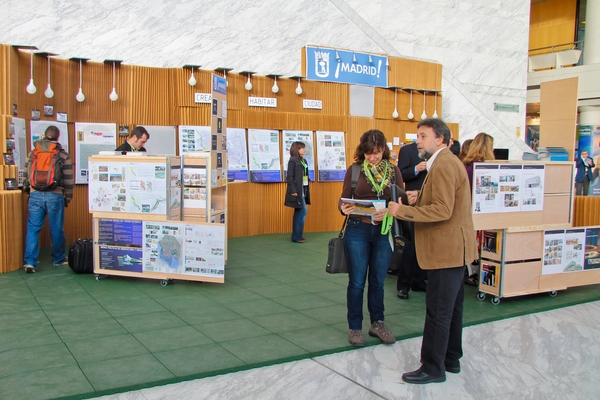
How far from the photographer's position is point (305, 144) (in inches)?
391

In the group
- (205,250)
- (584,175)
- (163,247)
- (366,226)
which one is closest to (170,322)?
(205,250)

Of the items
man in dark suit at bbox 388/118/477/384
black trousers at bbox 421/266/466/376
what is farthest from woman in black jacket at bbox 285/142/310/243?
black trousers at bbox 421/266/466/376

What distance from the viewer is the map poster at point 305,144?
32.3 feet

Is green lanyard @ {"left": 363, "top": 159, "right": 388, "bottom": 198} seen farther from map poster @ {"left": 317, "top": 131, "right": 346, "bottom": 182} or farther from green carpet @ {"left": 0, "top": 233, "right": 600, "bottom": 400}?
map poster @ {"left": 317, "top": 131, "right": 346, "bottom": 182}

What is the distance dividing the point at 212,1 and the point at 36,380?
8.52 metres

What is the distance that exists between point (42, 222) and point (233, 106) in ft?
12.6

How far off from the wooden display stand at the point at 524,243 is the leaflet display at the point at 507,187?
7 centimetres

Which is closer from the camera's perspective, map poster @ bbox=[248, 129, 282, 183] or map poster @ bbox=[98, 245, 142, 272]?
map poster @ bbox=[98, 245, 142, 272]

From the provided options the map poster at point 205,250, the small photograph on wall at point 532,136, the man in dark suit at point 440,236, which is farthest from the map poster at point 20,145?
the small photograph on wall at point 532,136

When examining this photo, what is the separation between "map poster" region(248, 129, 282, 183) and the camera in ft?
31.2

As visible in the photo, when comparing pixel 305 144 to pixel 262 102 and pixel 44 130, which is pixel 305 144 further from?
pixel 44 130

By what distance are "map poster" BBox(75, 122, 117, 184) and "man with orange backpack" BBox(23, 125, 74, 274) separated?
1.25 metres

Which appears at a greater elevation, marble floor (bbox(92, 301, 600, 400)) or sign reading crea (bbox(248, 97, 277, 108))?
sign reading crea (bbox(248, 97, 277, 108))

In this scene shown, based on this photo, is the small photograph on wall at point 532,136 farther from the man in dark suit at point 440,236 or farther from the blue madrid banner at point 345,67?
the man in dark suit at point 440,236
